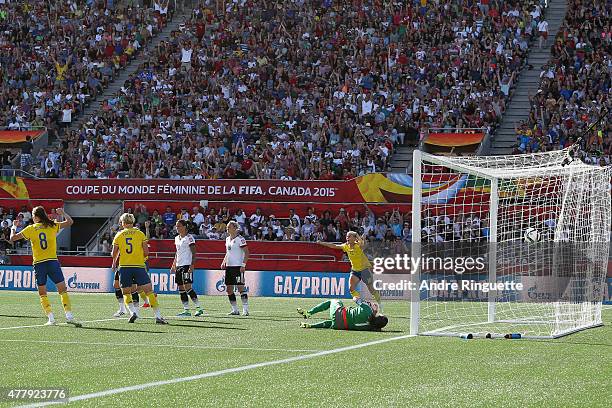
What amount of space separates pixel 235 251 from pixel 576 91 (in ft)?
64.8

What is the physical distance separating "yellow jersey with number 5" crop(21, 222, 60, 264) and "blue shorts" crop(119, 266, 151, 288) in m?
1.42

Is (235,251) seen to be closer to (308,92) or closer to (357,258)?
(357,258)

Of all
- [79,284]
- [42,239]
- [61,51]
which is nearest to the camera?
[42,239]

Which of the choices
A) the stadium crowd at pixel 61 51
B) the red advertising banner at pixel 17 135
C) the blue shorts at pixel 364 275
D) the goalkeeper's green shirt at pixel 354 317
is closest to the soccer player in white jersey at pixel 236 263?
the blue shorts at pixel 364 275

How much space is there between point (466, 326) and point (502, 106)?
69.4 ft

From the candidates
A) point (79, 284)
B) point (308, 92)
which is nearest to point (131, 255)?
point (79, 284)

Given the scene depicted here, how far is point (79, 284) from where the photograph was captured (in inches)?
1361

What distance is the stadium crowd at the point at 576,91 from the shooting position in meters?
35.6

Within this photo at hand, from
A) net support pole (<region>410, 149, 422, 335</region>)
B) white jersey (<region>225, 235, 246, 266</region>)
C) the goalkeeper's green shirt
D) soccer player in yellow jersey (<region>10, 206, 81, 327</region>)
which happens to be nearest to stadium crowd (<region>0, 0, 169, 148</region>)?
white jersey (<region>225, 235, 246, 266</region>)

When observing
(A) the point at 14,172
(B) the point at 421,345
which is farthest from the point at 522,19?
(B) the point at 421,345

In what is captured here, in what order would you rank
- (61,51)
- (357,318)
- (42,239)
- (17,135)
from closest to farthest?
(357,318)
(42,239)
(17,135)
(61,51)

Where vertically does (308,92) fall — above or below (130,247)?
above

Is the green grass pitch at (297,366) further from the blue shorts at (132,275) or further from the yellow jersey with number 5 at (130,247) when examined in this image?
the yellow jersey with number 5 at (130,247)

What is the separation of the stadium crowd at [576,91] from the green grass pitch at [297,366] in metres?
17.0
